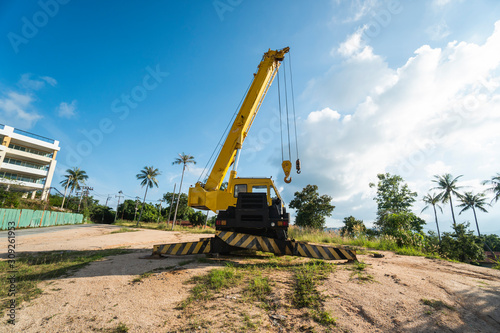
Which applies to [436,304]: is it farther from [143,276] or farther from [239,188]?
[239,188]

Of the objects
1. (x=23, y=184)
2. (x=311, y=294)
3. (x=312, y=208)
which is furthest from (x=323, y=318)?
(x=23, y=184)

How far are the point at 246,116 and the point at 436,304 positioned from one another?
7795mm

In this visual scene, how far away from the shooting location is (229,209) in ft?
23.6

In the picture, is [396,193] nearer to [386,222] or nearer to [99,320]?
[386,222]

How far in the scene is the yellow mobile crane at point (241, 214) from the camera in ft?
20.5

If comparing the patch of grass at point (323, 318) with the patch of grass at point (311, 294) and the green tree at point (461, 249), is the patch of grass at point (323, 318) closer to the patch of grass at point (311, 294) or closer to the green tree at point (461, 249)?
the patch of grass at point (311, 294)

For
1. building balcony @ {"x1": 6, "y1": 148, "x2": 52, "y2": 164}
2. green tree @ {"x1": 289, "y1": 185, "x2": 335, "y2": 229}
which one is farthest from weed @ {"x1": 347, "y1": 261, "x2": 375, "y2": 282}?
building balcony @ {"x1": 6, "y1": 148, "x2": 52, "y2": 164}

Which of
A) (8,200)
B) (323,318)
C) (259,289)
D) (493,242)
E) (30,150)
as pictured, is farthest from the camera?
(30,150)

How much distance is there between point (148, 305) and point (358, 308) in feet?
Result: 10.6

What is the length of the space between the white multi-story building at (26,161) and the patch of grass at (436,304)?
175 feet

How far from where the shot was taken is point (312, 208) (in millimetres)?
29188

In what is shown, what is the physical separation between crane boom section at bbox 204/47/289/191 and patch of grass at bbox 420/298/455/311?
6.58 m

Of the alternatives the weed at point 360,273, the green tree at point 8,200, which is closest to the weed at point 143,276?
the weed at point 360,273

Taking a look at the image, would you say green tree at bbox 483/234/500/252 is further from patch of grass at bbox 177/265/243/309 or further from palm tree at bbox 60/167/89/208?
palm tree at bbox 60/167/89/208
